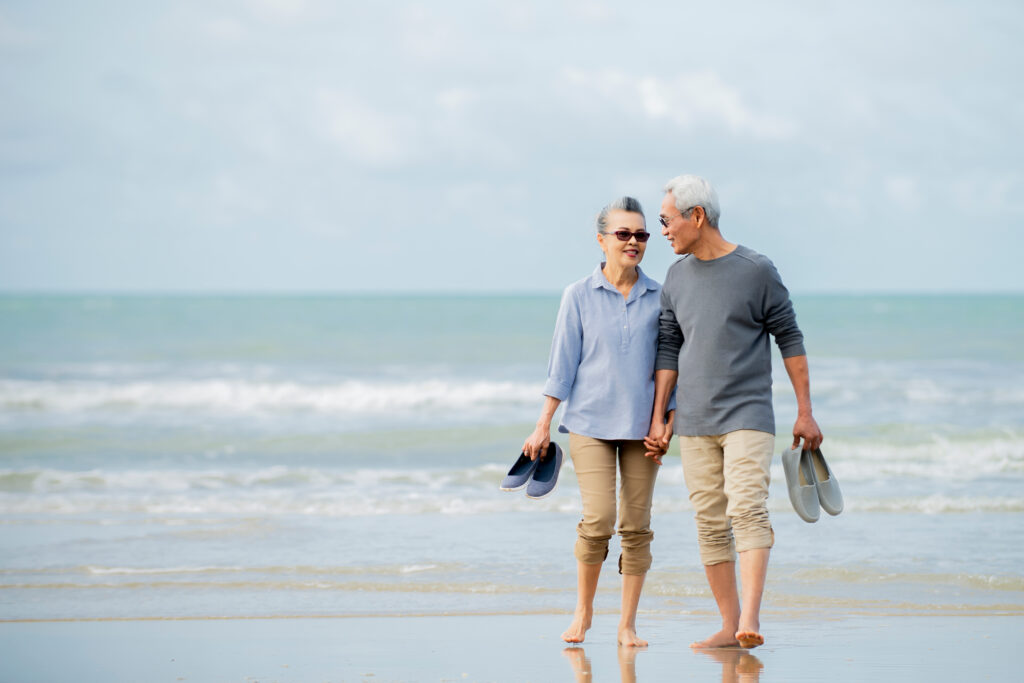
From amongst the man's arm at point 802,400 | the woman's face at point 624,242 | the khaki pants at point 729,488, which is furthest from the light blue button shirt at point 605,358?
the man's arm at point 802,400

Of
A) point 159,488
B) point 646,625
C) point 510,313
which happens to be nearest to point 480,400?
point 159,488

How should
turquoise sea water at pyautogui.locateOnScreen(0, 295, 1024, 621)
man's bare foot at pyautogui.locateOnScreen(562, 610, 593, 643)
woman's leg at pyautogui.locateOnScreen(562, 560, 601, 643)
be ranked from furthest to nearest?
turquoise sea water at pyautogui.locateOnScreen(0, 295, 1024, 621), man's bare foot at pyautogui.locateOnScreen(562, 610, 593, 643), woman's leg at pyautogui.locateOnScreen(562, 560, 601, 643)

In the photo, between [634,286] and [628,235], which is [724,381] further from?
[628,235]

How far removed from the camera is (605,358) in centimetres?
407

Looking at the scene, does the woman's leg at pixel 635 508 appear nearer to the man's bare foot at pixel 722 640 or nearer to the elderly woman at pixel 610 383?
the elderly woman at pixel 610 383

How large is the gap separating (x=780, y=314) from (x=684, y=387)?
17.3 inches

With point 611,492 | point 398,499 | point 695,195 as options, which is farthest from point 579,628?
point 398,499

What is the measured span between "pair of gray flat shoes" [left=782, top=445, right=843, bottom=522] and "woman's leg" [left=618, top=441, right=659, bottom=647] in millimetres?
509

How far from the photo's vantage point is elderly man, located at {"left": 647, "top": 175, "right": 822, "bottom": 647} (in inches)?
151

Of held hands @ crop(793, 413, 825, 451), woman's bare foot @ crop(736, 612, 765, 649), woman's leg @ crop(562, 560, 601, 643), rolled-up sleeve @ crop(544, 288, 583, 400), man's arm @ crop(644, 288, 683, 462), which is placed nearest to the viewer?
woman's bare foot @ crop(736, 612, 765, 649)

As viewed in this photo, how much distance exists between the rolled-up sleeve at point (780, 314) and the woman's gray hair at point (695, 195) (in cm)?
28

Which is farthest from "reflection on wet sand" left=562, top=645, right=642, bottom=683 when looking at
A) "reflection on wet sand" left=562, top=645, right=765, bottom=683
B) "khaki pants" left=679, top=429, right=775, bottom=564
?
"khaki pants" left=679, top=429, right=775, bottom=564

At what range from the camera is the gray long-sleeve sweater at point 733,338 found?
12.7 ft

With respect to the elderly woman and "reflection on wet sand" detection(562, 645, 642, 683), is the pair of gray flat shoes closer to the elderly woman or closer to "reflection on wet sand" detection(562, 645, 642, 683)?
the elderly woman
